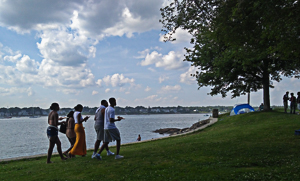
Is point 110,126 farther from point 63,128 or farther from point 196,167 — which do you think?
point 196,167

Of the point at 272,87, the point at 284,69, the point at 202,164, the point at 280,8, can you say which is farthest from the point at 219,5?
the point at 272,87

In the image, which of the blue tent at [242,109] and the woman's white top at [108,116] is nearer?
the woman's white top at [108,116]

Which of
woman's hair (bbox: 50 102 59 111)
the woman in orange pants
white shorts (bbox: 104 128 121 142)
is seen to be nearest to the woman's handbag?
the woman in orange pants

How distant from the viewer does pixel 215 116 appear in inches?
1262

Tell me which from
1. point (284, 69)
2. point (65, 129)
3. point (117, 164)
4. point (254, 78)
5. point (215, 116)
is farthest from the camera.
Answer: point (215, 116)

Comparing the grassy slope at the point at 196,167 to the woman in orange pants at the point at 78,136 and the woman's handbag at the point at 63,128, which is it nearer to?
the woman in orange pants at the point at 78,136

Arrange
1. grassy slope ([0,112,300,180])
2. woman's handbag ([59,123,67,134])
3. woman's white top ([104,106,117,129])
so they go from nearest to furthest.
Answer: grassy slope ([0,112,300,180])
woman's white top ([104,106,117,129])
woman's handbag ([59,123,67,134])

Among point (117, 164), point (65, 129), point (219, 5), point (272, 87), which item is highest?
point (219, 5)

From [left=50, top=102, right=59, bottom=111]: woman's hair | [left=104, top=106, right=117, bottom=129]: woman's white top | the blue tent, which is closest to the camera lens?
[left=104, top=106, right=117, bottom=129]: woman's white top

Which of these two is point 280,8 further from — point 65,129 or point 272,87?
point 272,87

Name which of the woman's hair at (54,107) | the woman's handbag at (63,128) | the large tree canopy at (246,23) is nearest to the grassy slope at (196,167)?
the woman's hair at (54,107)

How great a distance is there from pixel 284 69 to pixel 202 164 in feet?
68.9

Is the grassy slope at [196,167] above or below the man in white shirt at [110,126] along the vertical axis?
below

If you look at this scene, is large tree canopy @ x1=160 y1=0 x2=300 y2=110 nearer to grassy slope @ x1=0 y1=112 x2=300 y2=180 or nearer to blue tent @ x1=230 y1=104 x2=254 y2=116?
grassy slope @ x1=0 y1=112 x2=300 y2=180
